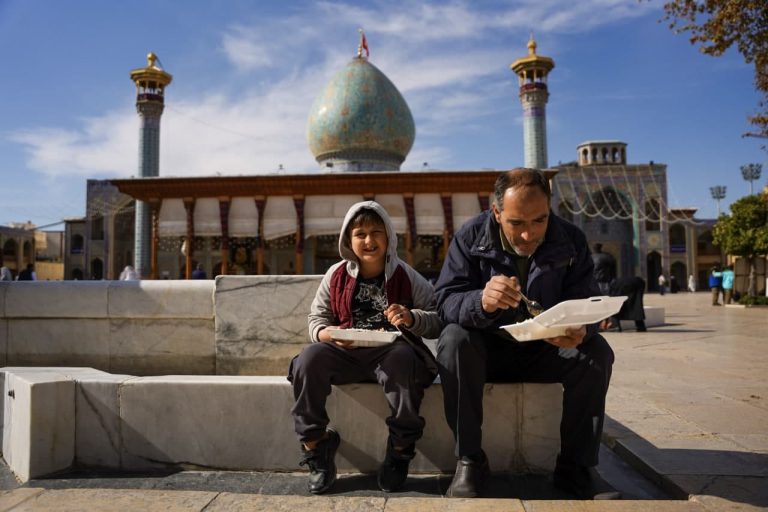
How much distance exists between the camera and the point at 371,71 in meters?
18.9

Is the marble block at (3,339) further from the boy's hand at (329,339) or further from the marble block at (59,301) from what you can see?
the boy's hand at (329,339)

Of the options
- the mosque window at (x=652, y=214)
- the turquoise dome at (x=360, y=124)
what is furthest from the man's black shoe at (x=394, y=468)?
the mosque window at (x=652, y=214)

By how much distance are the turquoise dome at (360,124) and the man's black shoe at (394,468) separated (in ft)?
55.1

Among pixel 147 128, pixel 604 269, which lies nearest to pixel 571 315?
pixel 604 269

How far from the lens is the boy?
71.4 inches

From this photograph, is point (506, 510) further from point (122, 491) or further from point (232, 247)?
point (232, 247)

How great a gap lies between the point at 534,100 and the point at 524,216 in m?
20.6

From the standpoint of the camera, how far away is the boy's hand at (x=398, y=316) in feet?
6.10

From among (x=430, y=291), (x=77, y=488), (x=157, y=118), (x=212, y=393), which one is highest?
(x=157, y=118)

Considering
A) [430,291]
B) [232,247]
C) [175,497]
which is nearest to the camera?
[175,497]

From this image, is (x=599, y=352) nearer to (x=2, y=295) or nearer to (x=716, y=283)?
(x=2, y=295)

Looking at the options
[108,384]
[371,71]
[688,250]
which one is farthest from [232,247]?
[688,250]

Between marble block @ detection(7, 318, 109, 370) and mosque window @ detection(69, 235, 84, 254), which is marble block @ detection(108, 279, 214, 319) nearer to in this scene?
marble block @ detection(7, 318, 109, 370)

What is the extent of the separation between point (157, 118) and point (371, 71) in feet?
30.5
